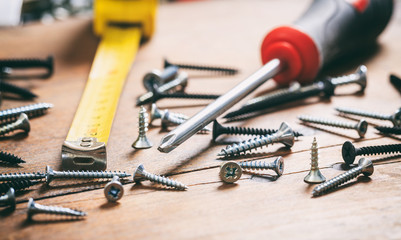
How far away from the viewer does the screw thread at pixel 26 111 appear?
4.46 ft

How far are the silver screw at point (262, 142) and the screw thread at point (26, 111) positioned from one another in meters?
0.61

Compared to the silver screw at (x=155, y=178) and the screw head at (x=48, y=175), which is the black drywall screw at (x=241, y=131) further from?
the screw head at (x=48, y=175)

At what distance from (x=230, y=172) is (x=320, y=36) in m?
0.76

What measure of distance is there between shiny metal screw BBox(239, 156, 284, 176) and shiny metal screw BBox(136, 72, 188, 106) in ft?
1.77

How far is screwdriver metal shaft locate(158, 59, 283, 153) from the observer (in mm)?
1138

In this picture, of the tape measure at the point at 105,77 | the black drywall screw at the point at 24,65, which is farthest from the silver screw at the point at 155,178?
the black drywall screw at the point at 24,65

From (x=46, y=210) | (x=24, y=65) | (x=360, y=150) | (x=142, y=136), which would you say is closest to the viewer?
(x=46, y=210)

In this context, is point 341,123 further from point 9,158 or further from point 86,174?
point 9,158

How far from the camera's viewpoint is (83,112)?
139 cm

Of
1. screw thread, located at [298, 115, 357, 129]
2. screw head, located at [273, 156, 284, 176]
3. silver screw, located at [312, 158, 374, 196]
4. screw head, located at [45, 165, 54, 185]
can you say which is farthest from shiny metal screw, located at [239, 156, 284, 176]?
screw head, located at [45, 165, 54, 185]

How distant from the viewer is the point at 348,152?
3.81 ft

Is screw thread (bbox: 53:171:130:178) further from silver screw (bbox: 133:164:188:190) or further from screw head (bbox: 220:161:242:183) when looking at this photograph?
screw head (bbox: 220:161:242:183)

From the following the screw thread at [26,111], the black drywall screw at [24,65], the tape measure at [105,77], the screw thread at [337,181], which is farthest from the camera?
the black drywall screw at [24,65]

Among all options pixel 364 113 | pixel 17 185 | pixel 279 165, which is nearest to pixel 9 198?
pixel 17 185
